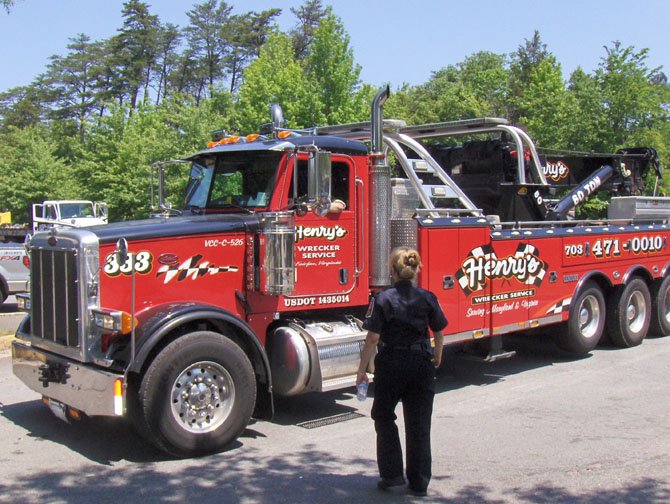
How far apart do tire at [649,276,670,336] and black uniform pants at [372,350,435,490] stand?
801 centimetres

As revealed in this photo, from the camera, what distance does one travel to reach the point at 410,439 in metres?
5.01

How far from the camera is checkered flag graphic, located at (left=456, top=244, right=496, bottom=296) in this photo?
8234 millimetres

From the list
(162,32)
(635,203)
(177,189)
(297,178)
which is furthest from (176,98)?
(162,32)

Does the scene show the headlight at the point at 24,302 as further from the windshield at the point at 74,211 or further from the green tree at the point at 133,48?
the green tree at the point at 133,48

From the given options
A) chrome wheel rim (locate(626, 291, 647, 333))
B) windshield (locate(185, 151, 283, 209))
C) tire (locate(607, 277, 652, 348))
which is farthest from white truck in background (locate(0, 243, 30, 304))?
chrome wheel rim (locate(626, 291, 647, 333))

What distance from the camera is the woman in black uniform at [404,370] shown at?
4945mm

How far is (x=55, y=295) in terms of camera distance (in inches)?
249

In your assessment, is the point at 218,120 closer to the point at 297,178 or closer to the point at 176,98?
the point at 176,98

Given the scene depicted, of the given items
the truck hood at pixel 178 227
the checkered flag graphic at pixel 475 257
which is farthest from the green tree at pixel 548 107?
the truck hood at pixel 178 227

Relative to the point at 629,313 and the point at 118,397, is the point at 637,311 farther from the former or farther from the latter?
the point at 118,397

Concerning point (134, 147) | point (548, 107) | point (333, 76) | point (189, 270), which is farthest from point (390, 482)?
point (134, 147)

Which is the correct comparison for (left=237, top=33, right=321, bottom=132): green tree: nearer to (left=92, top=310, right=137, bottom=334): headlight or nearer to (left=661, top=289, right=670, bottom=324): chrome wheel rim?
(left=661, top=289, right=670, bottom=324): chrome wheel rim

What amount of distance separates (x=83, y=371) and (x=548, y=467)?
3717 mm

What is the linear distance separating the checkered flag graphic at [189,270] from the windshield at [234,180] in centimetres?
83
